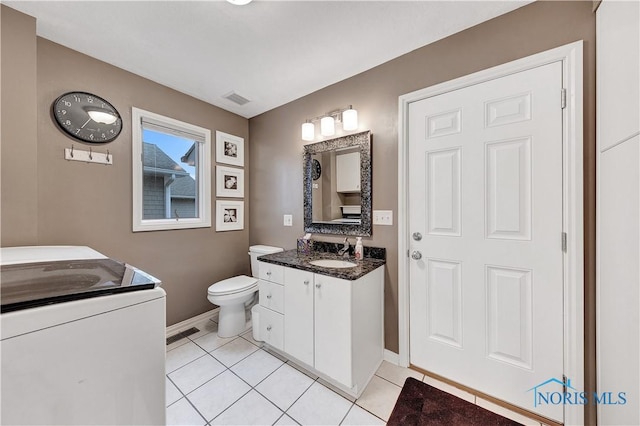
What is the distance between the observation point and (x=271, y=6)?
4.49 feet

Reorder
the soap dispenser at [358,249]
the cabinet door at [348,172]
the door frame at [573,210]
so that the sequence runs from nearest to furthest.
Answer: the door frame at [573,210] → the soap dispenser at [358,249] → the cabinet door at [348,172]

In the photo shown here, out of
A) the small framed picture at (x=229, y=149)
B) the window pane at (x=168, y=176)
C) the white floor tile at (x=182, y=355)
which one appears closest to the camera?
the white floor tile at (x=182, y=355)

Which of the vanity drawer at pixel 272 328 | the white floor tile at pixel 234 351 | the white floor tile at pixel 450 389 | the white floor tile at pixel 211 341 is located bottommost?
the white floor tile at pixel 450 389

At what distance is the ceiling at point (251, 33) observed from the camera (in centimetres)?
138

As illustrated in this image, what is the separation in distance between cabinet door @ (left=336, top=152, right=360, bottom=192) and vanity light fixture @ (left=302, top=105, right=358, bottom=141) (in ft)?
0.76

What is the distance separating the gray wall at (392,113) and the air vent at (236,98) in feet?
1.08

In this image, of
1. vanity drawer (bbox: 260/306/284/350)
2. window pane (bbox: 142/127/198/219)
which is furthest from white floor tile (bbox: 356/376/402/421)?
window pane (bbox: 142/127/198/219)

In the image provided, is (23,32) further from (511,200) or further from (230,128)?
(511,200)

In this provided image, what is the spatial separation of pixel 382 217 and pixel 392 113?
2.68 ft

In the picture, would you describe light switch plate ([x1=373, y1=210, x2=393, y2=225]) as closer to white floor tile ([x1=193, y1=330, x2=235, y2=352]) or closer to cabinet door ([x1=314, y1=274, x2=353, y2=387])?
cabinet door ([x1=314, y1=274, x2=353, y2=387])

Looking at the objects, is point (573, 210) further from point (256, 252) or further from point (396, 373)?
point (256, 252)

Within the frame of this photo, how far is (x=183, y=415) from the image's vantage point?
1.37 meters

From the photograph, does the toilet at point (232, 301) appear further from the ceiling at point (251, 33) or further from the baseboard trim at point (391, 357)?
the ceiling at point (251, 33)

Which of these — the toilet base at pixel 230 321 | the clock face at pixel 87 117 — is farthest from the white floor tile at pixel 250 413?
the clock face at pixel 87 117
